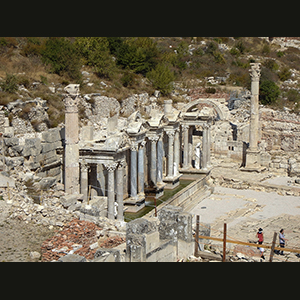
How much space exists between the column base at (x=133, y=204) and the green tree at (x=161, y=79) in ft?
77.4

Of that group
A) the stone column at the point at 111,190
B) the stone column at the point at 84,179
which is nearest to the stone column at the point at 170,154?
the stone column at the point at 111,190

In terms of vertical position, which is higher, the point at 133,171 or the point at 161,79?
the point at 161,79

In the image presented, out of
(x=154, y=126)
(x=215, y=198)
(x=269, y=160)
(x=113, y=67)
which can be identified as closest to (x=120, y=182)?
(x=154, y=126)

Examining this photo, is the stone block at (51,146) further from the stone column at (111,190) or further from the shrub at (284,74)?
the shrub at (284,74)

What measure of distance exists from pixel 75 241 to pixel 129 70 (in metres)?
33.6

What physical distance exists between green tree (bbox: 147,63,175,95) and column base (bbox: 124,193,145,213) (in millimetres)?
23595

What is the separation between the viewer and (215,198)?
92.9ft

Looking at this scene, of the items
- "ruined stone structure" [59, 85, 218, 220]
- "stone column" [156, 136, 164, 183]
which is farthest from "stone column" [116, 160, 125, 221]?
"stone column" [156, 136, 164, 183]

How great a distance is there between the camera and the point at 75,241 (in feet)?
53.3

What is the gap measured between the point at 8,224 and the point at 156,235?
4.92m

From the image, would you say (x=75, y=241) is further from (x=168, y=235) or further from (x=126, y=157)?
(x=126, y=157)

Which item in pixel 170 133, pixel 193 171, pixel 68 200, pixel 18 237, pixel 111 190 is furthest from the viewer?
pixel 193 171

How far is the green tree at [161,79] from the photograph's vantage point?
46156mm

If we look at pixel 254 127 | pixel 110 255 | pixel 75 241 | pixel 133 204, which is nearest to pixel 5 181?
pixel 75 241
